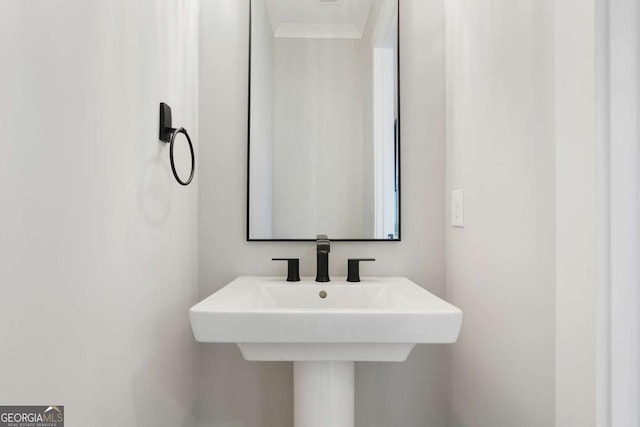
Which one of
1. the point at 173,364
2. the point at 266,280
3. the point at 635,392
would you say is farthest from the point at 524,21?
the point at 173,364

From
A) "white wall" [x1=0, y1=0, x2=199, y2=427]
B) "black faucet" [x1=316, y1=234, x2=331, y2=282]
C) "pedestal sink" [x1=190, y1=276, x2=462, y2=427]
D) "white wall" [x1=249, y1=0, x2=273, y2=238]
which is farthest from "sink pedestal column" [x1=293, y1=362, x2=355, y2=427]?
"white wall" [x1=249, y1=0, x2=273, y2=238]

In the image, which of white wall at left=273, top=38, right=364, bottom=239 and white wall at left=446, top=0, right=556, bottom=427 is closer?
white wall at left=446, top=0, right=556, bottom=427

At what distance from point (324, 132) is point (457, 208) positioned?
557 millimetres

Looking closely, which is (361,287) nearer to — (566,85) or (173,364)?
(173,364)

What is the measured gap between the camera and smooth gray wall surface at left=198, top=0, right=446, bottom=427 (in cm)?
139

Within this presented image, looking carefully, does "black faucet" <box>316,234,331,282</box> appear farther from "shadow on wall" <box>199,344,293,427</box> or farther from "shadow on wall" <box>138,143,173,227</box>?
"shadow on wall" <box>138,143,173,227</box>

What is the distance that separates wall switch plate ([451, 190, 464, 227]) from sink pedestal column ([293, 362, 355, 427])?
61 centimetres

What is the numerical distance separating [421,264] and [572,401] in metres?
0.72

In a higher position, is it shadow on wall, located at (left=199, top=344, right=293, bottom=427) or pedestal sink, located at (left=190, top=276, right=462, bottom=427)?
pedestal sink, located at (left=190, top=276, right=462, bottom=427)

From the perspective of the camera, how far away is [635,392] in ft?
2.16

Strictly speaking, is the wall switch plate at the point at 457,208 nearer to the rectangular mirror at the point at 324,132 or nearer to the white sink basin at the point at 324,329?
the rectangular mirror at the point at 324,132

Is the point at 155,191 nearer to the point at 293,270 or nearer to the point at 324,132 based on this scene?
the point at 293,270
